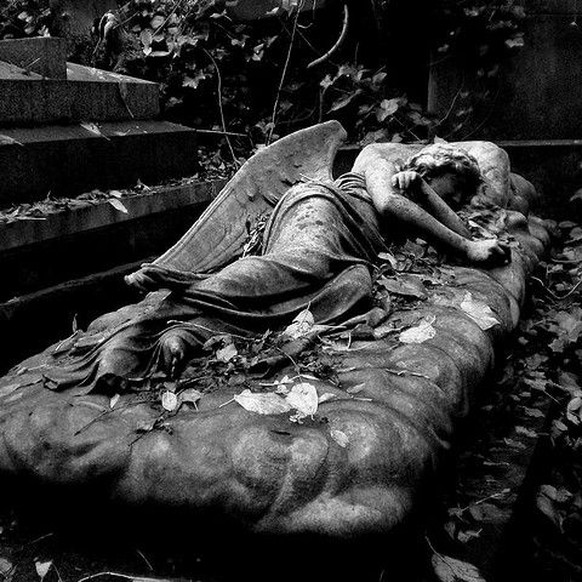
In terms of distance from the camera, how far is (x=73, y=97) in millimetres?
4738

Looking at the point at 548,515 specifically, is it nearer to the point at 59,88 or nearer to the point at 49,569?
the point at 49,569

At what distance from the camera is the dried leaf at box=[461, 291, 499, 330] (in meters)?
3.04

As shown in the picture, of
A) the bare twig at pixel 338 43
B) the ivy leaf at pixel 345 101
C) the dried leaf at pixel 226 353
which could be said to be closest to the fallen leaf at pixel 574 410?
the dried leaf at pixel 226 353

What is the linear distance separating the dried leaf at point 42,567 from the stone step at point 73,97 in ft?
9.64

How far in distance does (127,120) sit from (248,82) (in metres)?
2.20

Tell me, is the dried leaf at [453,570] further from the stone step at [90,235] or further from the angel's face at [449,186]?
the stone step at [90,235]

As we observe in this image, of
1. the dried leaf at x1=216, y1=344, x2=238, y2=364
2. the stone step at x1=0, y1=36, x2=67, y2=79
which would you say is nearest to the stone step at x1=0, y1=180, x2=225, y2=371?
the stone step at x1=0, y1=36, x2=67, y2=79

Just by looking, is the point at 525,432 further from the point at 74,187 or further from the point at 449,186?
the point at 74,187

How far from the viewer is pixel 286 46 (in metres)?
6.80

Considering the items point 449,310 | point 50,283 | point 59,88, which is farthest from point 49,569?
point 59,88

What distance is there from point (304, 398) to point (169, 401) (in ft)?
1.48

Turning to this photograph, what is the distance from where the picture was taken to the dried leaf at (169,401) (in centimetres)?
232

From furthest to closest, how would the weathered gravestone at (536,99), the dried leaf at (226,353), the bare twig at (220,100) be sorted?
the bare twig at (220,100) → the weathered gravestone at (536,99) → the dried leaf at (226,353)

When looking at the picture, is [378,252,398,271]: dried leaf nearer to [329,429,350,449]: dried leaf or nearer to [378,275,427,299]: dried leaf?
[378,275,427,299]: dried leaf
